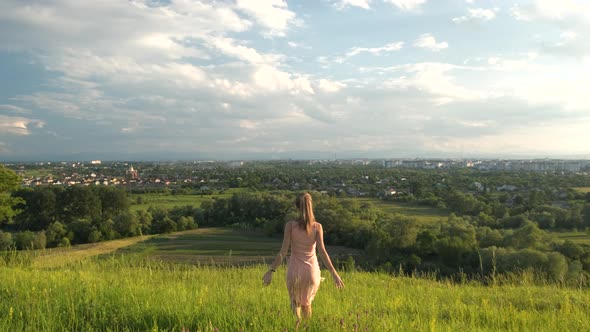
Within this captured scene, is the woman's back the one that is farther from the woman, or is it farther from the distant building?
the distant building

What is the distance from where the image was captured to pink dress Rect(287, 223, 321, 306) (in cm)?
→ 410

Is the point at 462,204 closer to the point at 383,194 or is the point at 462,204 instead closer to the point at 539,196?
the point at 539,196

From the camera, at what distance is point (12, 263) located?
8.21 metres

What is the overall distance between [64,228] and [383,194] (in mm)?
57308

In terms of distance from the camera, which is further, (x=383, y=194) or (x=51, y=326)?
(x=383, y=194)

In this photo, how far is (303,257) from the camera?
13.9 ft

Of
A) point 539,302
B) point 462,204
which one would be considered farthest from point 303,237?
point 462,204

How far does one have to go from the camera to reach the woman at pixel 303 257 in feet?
13.5

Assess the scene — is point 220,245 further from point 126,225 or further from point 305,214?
point 305,214

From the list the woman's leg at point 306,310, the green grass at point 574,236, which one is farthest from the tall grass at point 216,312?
the green grass at point 574,236

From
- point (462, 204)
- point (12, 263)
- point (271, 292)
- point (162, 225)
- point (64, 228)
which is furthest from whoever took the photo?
point (462, 204)

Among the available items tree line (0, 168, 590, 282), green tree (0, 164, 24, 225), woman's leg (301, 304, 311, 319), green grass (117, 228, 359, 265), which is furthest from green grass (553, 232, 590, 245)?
green tree (0, 164, 24, 225)

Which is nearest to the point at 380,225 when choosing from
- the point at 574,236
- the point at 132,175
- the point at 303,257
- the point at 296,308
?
the point at 574,236

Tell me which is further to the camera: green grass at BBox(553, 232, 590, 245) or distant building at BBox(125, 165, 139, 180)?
distant building at BBox(125, 165, 139, 180)
